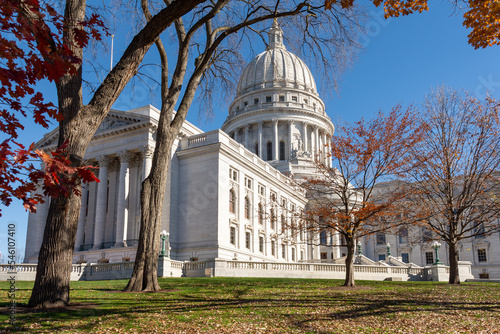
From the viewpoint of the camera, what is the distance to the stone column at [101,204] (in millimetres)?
50750

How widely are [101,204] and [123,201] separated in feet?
10.00

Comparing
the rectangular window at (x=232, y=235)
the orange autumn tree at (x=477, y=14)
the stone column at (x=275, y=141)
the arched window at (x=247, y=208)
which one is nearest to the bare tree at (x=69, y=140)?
the orange autumn tree at (x=477, y=14)

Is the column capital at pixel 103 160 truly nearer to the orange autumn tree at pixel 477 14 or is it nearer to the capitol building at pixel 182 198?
the capitol building at pixel 182 198

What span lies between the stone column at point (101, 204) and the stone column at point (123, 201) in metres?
1.86

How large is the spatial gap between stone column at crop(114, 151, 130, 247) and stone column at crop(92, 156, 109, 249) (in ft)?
6.11

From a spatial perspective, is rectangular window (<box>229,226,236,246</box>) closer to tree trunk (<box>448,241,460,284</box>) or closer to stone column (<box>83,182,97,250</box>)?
stone column (<box>83,182,97,250</box>)

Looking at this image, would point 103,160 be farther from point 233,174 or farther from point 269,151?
point 269,151

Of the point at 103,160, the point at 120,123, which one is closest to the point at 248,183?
the point at 120,123

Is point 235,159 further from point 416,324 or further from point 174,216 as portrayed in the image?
point 416,324

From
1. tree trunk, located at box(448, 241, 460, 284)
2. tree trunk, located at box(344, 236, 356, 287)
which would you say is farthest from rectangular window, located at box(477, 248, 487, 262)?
tree trunk, located at box(344, 236, 356, 287)

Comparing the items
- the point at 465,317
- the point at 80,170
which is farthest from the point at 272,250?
the point at 80,170

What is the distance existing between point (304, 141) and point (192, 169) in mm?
42090

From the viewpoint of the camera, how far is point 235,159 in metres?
Result: 54.2

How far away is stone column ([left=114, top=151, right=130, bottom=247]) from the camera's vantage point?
49.5m
